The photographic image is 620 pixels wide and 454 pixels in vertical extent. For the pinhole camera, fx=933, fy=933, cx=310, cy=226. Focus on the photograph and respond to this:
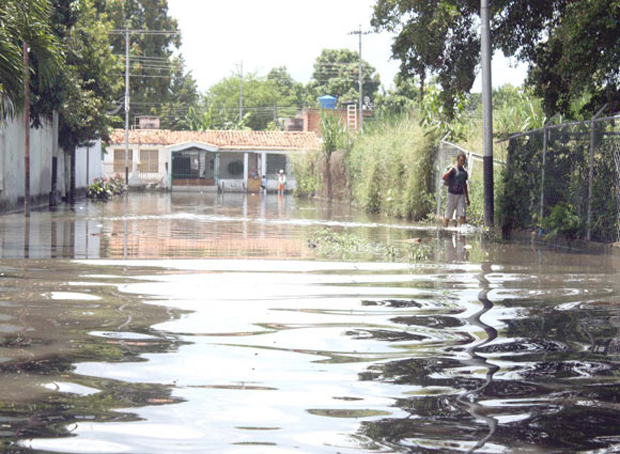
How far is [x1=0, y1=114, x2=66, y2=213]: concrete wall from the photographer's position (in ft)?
91.6

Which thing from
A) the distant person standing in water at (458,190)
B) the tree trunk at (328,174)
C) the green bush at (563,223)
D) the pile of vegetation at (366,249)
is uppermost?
the tree trunk at (328,174)

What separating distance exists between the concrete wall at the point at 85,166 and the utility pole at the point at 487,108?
2907 cm

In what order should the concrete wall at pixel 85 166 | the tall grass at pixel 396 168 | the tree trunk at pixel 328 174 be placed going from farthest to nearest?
the concrete wall at pixel 85 166 → the tree trunk at pixel 328 174 → the tall grass at pixel 396 168

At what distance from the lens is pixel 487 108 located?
2006 centimetres

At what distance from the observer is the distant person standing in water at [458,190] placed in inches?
866

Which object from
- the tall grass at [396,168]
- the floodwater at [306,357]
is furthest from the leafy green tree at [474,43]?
the floodwater at [306,357]

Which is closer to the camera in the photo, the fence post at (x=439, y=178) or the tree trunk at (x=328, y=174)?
the fence post at (x=439, y=178)

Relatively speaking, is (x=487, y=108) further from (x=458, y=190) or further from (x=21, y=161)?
(x=21, y=161)

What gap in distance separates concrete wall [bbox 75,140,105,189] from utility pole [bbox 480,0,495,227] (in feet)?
95.4

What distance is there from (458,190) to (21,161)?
50.8 feet

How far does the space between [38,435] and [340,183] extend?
4056 cm

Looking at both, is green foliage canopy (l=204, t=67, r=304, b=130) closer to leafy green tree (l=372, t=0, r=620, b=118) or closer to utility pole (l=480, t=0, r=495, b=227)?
leafy green tree (l=372, t=0, r=620, b=118)

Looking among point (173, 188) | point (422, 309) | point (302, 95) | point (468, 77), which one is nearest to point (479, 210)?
point (468, 77)

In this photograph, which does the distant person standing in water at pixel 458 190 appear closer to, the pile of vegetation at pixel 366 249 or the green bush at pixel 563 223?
the pile of vegetation at pixel 366 249
